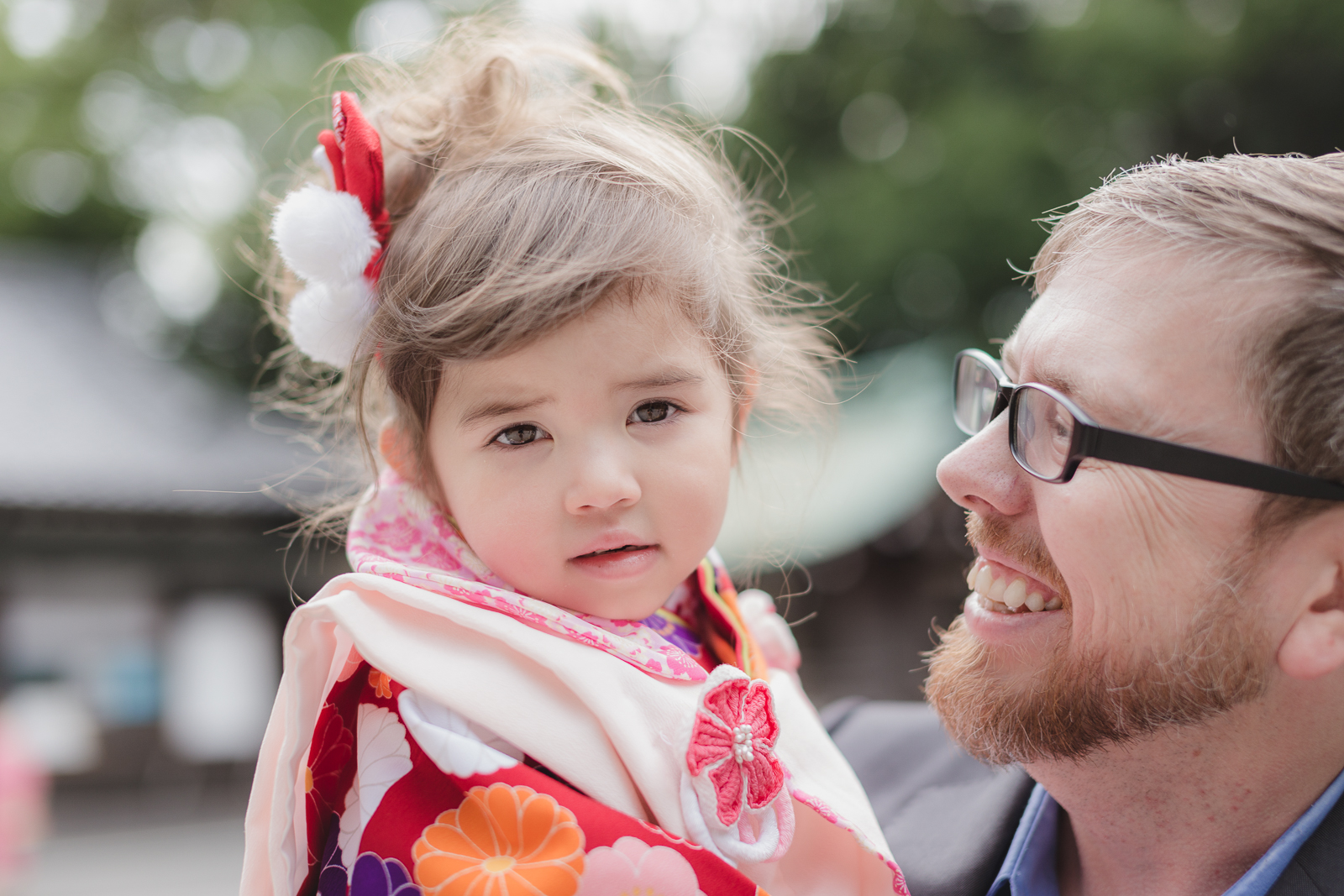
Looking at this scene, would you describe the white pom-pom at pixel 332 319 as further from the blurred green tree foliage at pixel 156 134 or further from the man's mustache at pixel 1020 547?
the blurred green tree foliage at pixel 156 134

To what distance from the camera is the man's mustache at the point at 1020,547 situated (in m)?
1.78

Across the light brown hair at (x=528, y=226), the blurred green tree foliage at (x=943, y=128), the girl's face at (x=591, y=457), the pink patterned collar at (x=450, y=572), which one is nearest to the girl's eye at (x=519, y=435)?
the girl's face at (x=591, y=457)

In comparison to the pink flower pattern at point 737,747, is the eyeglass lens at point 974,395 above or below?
above

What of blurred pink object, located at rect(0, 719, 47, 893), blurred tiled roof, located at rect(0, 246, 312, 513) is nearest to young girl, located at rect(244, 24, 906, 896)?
blurred pink object, located at rect(0, 719, 47, 893)

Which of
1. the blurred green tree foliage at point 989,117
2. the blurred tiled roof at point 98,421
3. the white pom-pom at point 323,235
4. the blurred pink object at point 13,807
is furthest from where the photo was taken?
the blurred tiled roof at point 98,421

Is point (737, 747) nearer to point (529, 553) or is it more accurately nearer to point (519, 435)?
point (529, 553)

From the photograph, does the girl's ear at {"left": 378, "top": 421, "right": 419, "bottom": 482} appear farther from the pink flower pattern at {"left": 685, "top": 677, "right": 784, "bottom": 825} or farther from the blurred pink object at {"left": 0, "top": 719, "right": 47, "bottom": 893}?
the blurred pink object at {"left": 0, "top": 719, "right": 47, "bottom": 893}

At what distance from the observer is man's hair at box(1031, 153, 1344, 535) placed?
1.54 metres

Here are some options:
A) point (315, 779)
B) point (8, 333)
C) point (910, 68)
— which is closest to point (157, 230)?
point (8, 333)

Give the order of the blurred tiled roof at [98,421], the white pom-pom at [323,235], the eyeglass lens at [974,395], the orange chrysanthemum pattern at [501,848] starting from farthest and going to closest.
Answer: the blurred tiled roof at [98,421] → the eyeglass lens at [974,395] → the white pom-pom at [323,235] → the orange chrysanthemum pattern at [501,848]

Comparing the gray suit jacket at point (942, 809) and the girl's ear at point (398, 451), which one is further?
the girl's ear at point (398, 451)

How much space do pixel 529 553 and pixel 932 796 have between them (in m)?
1.16

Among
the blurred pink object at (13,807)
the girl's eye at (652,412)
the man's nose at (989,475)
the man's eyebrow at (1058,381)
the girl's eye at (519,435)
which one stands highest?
the man's eyebrow at (1058,381)

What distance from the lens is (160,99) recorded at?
48.5 feet
